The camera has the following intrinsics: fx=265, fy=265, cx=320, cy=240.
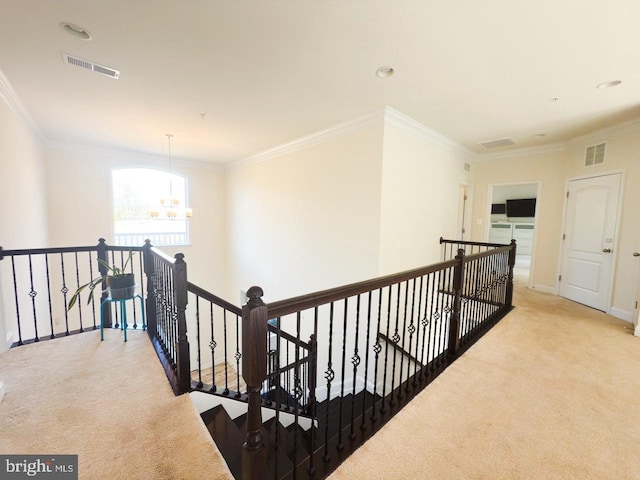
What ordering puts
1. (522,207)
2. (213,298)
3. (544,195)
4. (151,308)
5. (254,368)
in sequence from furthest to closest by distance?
(522,207)
(544,195)
(151,308)
(213,298)
(254,368)

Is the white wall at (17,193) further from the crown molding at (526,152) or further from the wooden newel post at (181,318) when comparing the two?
the crown molding at (526,152)

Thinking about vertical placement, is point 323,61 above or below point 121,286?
above

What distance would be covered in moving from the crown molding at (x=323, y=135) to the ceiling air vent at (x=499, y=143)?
2.50m

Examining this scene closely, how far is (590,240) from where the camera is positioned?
4.25 meters

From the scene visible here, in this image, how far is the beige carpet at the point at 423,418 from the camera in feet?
4.82

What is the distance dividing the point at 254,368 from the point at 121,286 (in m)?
2.43

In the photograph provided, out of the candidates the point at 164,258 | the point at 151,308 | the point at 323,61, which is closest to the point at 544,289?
the point at 323,61

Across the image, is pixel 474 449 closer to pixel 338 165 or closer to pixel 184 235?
pixel 338 165

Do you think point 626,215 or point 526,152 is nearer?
point 626,215

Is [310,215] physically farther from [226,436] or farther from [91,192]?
[91,192]

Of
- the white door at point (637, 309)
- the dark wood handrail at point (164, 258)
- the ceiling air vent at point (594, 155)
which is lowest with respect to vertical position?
the white door at point (637, 309)

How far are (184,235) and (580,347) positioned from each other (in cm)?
733

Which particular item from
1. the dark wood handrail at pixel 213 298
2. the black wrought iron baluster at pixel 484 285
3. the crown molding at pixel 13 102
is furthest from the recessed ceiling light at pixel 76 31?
the black wrought iron baluster at pixel 484 285

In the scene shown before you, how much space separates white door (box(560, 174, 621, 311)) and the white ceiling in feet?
3.34
